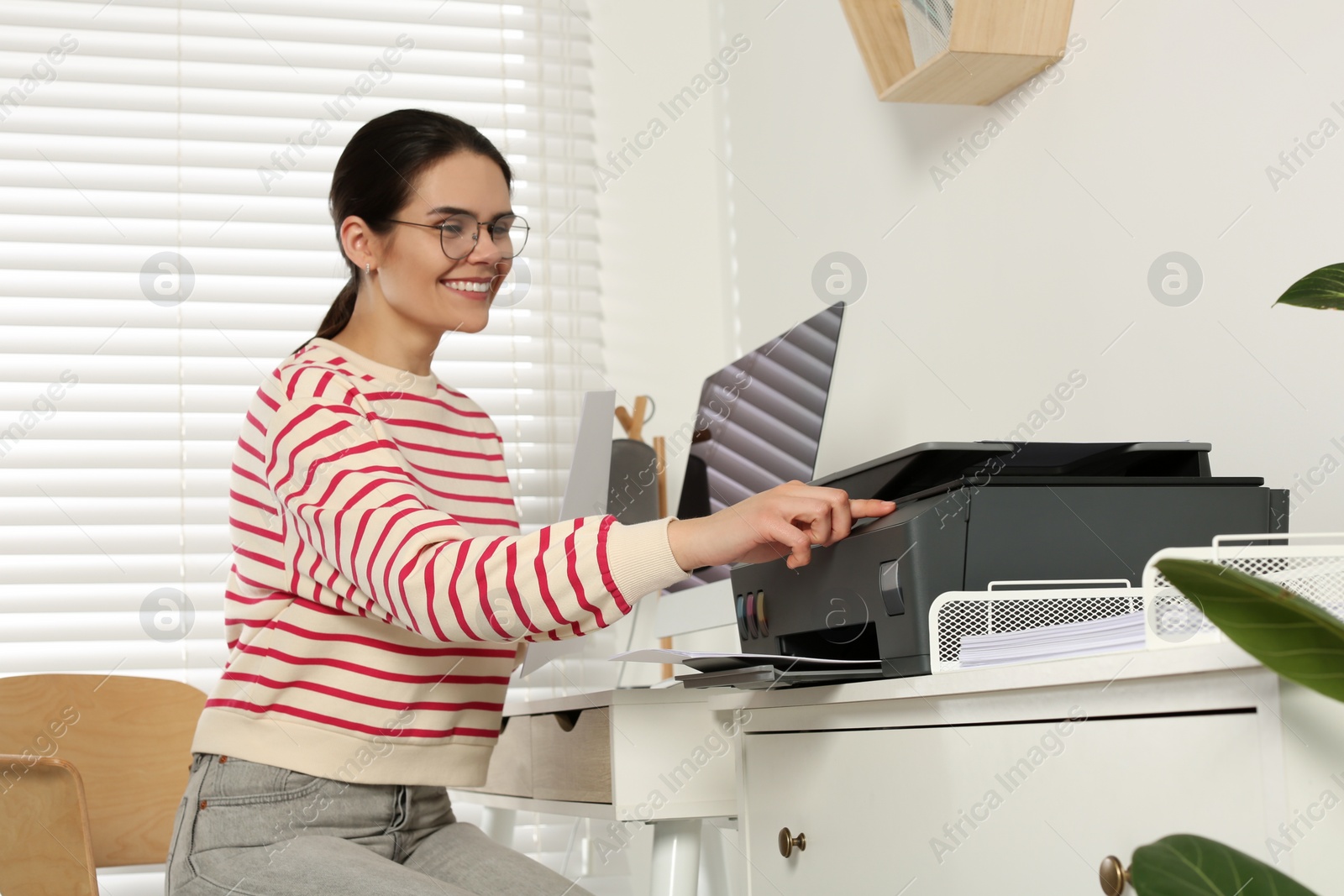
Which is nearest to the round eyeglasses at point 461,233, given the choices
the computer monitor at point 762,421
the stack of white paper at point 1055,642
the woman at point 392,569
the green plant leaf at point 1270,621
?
the woman at point 392,569

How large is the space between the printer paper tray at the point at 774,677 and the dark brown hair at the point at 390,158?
0.63 m

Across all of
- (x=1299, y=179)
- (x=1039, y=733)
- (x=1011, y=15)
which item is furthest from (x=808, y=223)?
(x=1039, y=733)

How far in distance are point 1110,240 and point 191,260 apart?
1.88 meters

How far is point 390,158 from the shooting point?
1307 millimetres

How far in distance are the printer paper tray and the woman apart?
0.31 feet

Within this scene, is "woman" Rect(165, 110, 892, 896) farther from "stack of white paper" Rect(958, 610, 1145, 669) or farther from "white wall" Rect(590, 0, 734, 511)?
"white wall" Rect(590, 0, 734, 511)

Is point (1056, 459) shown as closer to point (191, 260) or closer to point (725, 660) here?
point (725, 660)

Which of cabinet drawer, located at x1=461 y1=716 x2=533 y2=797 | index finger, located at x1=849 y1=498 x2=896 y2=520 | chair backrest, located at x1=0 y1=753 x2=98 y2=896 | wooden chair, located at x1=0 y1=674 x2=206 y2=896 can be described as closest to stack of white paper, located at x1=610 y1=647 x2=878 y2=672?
index finger, located at x1=849 y1=498 x2=896 y2=520

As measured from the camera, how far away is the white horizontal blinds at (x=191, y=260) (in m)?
2.24

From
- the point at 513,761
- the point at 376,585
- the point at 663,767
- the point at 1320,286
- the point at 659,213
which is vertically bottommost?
the point at 513,761

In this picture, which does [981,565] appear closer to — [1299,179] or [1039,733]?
[1039,733]

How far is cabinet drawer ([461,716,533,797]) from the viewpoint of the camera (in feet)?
5.44

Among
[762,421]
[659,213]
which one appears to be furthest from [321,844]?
[659,213]

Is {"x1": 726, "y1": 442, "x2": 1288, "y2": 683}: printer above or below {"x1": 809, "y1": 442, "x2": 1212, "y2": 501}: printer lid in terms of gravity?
below
